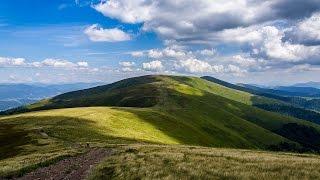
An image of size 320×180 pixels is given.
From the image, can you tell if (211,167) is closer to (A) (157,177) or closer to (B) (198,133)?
(A) (157,177)

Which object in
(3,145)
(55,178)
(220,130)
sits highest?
(55,178)

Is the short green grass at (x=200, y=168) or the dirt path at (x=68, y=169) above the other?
the short green grass at (x=200, y=168)

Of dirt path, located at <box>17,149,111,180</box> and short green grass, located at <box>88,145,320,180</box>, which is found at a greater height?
short green grass, located at <box>88,145,320,180</box>

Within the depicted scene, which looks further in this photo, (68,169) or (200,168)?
(68,169)

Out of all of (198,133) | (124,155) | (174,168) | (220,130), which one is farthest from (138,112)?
(174,168)

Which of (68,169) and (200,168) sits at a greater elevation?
(200,168)

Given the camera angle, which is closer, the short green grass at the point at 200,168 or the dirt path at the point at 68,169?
the short green grass at the point at 200,168

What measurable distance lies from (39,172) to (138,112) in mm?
118791

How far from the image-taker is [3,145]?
271 feet

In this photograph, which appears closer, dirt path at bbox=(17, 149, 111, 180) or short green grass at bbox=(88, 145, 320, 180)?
short green grass at bbox=(88, 145, 320, 180)

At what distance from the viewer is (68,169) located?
125 ft

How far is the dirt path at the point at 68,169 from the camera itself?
3512cm

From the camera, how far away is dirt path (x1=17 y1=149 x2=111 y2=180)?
35116mm

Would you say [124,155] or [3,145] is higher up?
[124,155]
